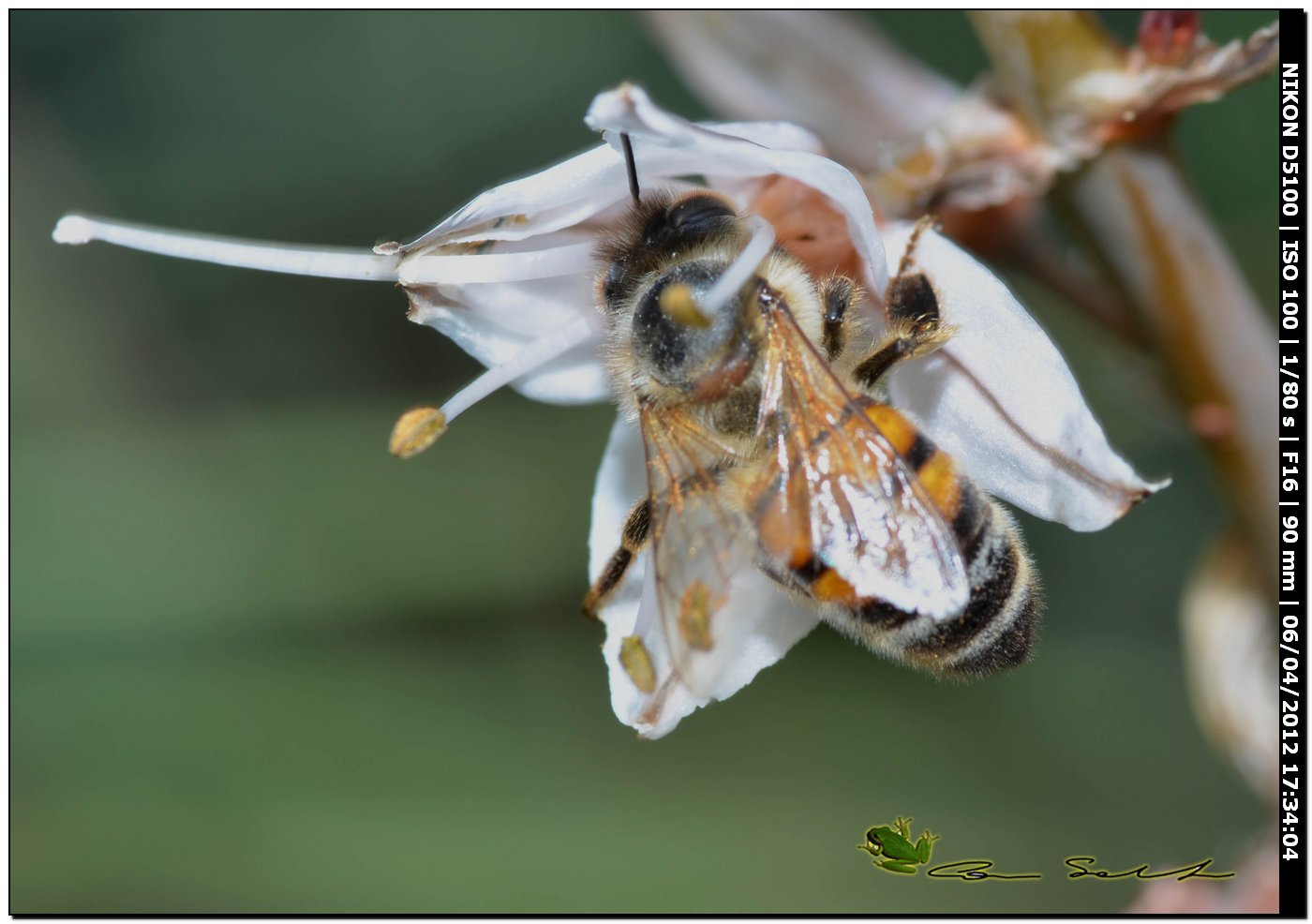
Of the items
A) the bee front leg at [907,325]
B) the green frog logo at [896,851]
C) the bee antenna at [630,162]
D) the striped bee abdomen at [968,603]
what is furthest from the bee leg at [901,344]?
the green frog logo at [896,851]

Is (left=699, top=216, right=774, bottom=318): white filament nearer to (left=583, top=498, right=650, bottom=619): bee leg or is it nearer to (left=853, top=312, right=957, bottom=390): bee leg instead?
(left=853, top=312, right=957, bottom=390): bee leg

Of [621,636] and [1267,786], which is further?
[1267,786]

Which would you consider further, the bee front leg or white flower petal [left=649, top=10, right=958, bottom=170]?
white flower petal [left=649, top=10, right=958, bottom=170]

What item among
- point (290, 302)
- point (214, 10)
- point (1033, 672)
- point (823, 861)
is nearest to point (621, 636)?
point (823, 861)

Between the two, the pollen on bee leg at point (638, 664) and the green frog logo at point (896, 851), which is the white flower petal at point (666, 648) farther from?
the green frog logo at point (896, 851)

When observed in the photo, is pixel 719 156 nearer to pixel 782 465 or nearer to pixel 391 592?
pixel 782 465

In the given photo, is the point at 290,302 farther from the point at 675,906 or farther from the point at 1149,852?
the point at 1149,852

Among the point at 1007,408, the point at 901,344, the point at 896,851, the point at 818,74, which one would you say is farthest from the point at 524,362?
the point at 896,851

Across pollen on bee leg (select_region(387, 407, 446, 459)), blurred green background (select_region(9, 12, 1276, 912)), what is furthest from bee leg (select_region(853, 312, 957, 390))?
blurred green background (select_region(9, 12, 1276, 912))
